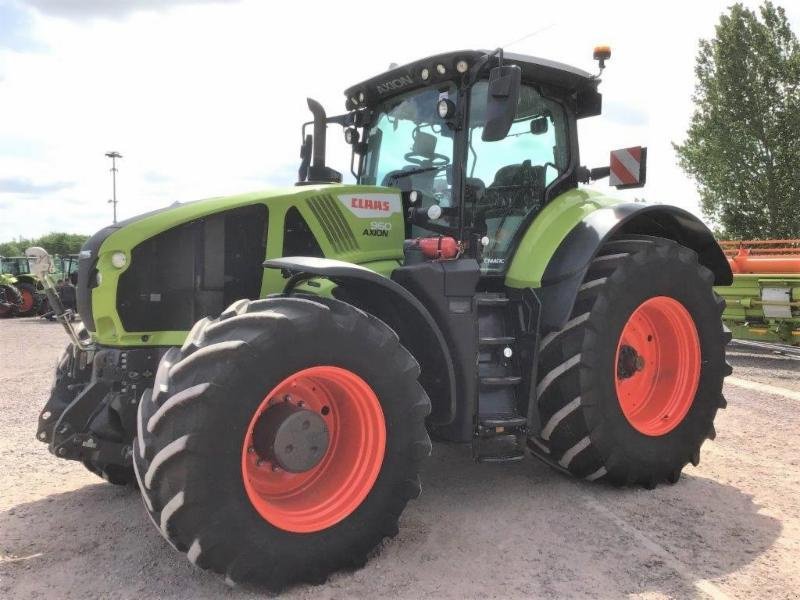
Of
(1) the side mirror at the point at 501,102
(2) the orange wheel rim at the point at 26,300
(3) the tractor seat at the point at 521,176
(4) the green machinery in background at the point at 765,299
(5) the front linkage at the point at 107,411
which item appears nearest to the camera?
(5) the front linkage at the point at 107,411

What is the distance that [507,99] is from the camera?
3564 mm

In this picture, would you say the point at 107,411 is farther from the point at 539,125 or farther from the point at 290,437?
the point at 539,125

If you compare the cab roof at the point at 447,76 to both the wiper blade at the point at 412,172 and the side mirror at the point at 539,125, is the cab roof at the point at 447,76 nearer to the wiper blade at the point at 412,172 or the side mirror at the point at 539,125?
the side mirror at the point at 539,125

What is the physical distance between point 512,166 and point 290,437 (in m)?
2.38

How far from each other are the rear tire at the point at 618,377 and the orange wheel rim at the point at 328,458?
4.29 feet

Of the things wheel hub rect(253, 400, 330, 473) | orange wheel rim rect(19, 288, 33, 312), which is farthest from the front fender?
orange wheel rim rect(19, 288, 33, 312)

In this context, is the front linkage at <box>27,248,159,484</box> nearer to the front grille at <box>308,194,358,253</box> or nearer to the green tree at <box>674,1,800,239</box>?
the front grille at <box>308,194,358,253</box>

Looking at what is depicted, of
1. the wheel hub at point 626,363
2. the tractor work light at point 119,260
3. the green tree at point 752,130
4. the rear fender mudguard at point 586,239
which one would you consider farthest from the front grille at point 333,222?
the green tree at point 752,130

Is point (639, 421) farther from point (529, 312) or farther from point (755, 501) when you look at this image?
point (529, 312)

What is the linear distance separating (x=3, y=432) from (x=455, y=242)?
4243mm

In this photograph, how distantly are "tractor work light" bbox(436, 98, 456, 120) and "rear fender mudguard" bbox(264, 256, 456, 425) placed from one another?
1187 millimetres

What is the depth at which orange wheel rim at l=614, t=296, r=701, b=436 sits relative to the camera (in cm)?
453

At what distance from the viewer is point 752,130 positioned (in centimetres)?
2444

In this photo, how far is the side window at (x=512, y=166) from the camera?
416 cm
